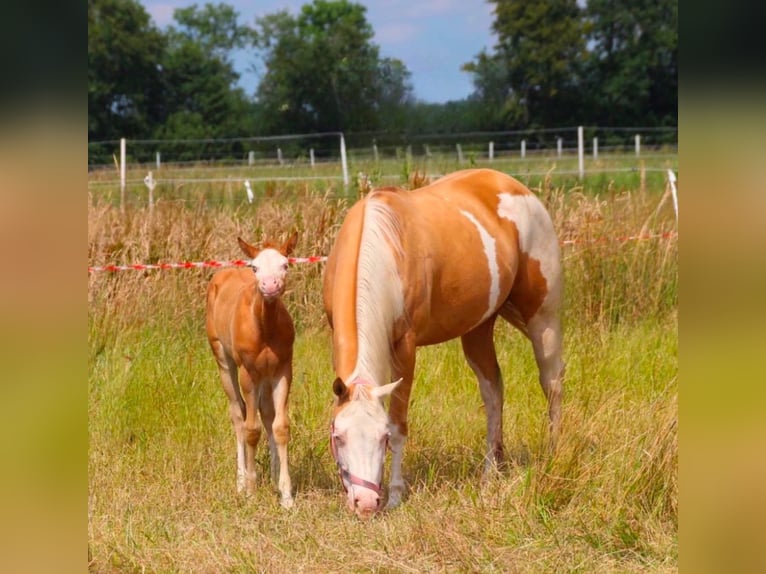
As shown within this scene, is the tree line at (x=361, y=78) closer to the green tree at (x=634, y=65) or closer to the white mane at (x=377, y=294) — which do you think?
the green tree at (x=634, y=65)

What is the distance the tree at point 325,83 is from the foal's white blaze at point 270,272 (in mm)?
24885

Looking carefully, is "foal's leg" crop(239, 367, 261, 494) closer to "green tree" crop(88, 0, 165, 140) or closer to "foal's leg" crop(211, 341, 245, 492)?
"foal's leg" crop(211, 341, 245, 492)

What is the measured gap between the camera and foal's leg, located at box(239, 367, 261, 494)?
5.26 meters

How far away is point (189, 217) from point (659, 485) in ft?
21.8

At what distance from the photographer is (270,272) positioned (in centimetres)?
487

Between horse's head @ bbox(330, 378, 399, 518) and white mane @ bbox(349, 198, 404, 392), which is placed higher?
white mane @ bbox(349, 198, 404, 392)

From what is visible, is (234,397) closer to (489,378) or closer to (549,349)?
(489,378)

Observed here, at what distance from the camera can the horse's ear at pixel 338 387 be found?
4.31 m

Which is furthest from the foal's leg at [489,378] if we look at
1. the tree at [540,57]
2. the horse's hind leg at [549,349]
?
the tree at [540,57]

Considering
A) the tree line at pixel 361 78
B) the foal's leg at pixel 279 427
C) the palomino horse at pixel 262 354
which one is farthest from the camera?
the tree line at pixel 361 78

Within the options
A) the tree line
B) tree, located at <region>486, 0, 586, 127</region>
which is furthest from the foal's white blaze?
tree, located at <region>486, 0, 586, 127</region>

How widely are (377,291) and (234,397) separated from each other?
1463 mm
